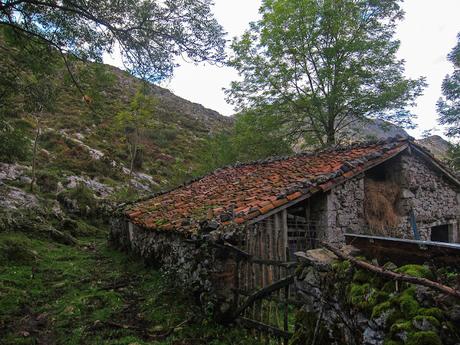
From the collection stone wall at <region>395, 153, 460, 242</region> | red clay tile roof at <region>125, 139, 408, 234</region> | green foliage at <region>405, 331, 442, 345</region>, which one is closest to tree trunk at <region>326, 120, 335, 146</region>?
red clay tile roof at <region>125, 139, 408, 234</region>

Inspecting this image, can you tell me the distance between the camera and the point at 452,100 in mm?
22109

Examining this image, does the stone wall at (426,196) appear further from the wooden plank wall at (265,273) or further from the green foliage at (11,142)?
the green foliage at (11,142)

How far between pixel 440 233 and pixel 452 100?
1546 cm

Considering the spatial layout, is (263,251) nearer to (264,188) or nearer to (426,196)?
(264,188)

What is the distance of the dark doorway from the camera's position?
34.4ft

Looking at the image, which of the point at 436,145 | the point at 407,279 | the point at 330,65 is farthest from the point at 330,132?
the point at 436,145

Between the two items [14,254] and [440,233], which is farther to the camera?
[440,233]

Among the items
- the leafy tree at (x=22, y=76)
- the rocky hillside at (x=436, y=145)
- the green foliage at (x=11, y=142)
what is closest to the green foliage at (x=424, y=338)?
the leafy tree at (x=22, y=76)

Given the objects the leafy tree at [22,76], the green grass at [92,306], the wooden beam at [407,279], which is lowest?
the green grass at [92,306]

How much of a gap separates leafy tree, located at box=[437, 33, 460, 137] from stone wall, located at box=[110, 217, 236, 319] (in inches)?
840

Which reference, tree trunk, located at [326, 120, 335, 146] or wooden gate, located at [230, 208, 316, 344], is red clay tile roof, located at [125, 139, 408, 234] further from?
tree trunk, located at [326, 120, 335, 146]

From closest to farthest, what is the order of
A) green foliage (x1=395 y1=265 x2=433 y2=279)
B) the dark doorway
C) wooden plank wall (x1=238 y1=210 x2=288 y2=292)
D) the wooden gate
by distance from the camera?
green foliage (x1=395 y1=265 x2=433 y2=279) < the wooden gate < wooden plank wall (x1=238 y1=210 x2=288 y2=292) < the dark doorway

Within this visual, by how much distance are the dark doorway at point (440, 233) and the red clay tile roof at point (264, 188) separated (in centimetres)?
329

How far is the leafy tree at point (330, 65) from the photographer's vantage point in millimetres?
16359
